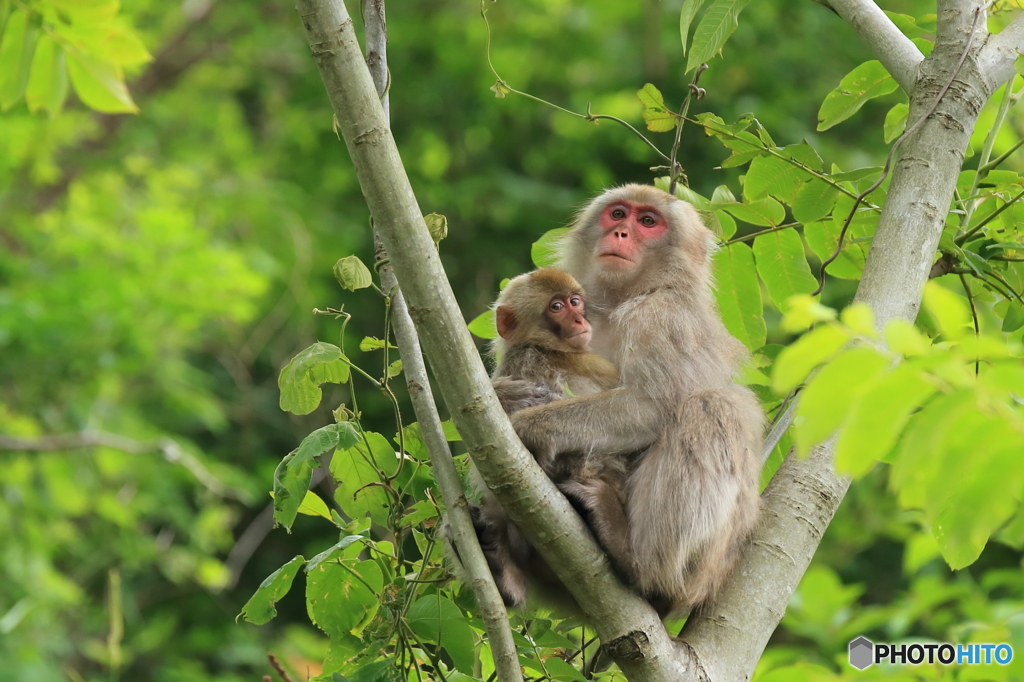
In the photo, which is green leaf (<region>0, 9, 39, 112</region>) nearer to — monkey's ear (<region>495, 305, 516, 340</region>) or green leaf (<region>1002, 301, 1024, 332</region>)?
monkey's ear (<region>495, 305, 516, 340</region>)

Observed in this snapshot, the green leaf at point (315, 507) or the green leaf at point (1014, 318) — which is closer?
the green leaf at point (315, 507)

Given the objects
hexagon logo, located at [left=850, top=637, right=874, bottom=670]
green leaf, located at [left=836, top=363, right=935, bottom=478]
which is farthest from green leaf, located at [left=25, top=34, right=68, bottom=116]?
hexagon logo, located at [left=850, top=637, right=874, bottom=670]

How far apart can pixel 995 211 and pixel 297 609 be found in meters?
12.5

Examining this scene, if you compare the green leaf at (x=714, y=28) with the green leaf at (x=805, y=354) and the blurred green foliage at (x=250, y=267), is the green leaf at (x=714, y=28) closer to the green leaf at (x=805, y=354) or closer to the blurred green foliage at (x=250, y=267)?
→ the blurred green foliage at (x=250, y=267)

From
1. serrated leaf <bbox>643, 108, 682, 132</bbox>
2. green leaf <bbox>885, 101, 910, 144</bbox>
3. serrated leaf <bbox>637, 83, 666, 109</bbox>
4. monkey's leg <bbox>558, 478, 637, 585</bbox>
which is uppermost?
green leaf <bbox>885, 101, 910, 144</bbox>

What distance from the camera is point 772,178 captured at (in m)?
4.05

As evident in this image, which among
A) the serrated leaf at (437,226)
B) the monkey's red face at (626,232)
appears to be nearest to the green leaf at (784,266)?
the monkey's red face at (626,232)

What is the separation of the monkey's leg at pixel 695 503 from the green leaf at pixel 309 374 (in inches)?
43.7

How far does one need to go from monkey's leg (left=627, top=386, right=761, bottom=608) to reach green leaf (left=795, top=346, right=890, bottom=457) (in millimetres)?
1507

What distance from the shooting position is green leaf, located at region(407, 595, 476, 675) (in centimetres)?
338

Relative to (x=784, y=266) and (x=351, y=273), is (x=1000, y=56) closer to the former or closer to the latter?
(x=784, y=266)

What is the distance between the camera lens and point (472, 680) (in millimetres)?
3229

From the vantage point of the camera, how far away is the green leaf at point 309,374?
3.35 m

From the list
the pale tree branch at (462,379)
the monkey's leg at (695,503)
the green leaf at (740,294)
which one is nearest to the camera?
the pale tree branch at (462,379)
